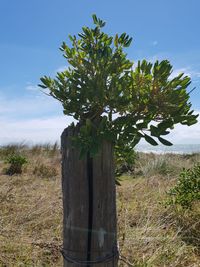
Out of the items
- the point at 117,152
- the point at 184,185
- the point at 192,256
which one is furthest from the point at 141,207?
the point at 117,152

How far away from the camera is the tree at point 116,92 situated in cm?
150

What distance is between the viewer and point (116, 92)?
152 cm

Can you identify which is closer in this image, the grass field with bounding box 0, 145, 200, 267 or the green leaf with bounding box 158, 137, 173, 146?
the green leaf with bounding box 158, 137, 173, 146

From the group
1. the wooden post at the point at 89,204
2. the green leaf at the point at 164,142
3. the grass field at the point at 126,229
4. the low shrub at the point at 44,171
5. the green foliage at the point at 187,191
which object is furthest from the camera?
the low shrub at the point at 44,171

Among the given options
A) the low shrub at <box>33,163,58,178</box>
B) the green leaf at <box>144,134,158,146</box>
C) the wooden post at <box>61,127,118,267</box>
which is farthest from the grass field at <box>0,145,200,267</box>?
the low shrub at <box>33,163,58,178</box>

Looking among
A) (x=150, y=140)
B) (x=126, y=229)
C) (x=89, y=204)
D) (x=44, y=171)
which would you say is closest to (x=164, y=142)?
(x=150, y=140)

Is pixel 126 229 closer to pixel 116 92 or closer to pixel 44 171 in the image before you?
pixel 116 92

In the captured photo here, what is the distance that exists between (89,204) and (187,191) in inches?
119

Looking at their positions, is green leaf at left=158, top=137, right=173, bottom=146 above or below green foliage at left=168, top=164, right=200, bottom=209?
above

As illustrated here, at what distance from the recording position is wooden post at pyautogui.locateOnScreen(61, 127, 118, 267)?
1.74 meters

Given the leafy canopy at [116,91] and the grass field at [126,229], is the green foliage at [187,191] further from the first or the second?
the leafy canopy at [116,91]

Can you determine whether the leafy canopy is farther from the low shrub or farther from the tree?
the low shrub

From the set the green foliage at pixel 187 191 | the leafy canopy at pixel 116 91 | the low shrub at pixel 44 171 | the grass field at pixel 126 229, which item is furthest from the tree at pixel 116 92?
the low shrub at pixel 44 171

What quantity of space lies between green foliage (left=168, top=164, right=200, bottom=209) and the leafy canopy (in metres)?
2.98
